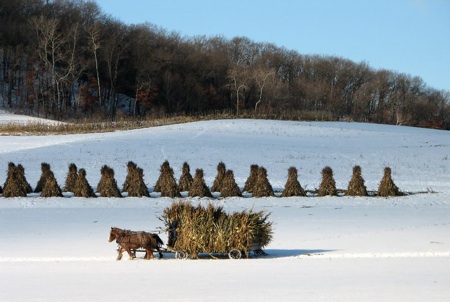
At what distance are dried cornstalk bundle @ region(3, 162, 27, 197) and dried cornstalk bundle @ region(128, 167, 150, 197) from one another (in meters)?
3.41

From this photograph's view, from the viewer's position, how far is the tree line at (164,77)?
225 feet

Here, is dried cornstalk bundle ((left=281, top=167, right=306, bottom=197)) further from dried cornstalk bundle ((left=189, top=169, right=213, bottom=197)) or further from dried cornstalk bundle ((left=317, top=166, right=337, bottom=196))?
dried cornstalk bundle ((left=189, top=169, right=213, bottom=197))

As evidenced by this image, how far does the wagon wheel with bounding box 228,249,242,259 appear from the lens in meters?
12.2

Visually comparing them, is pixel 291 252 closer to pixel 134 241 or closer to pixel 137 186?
pixel 134 241

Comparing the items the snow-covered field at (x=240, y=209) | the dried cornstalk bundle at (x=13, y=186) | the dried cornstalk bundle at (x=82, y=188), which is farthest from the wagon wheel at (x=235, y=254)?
the dried cornstalk bundle at (x=13, y=186)

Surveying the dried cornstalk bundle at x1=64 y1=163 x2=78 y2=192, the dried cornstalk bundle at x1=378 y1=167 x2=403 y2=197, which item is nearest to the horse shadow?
the dried cornstalk bundle at x1=378 y1=167 x2=403 y2=197

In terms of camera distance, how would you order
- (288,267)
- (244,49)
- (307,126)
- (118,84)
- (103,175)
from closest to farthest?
(288,267), (103,175), (307,126), (118,84), (244,49)

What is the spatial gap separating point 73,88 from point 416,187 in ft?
179

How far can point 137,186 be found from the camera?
875 inches

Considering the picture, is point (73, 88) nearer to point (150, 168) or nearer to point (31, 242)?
point (150, 168)

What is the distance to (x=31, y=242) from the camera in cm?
1403

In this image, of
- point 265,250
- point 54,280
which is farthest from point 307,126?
point 54,280

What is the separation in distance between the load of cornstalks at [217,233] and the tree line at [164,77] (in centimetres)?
4376

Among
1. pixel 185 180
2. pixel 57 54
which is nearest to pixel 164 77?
pixel 57 54
